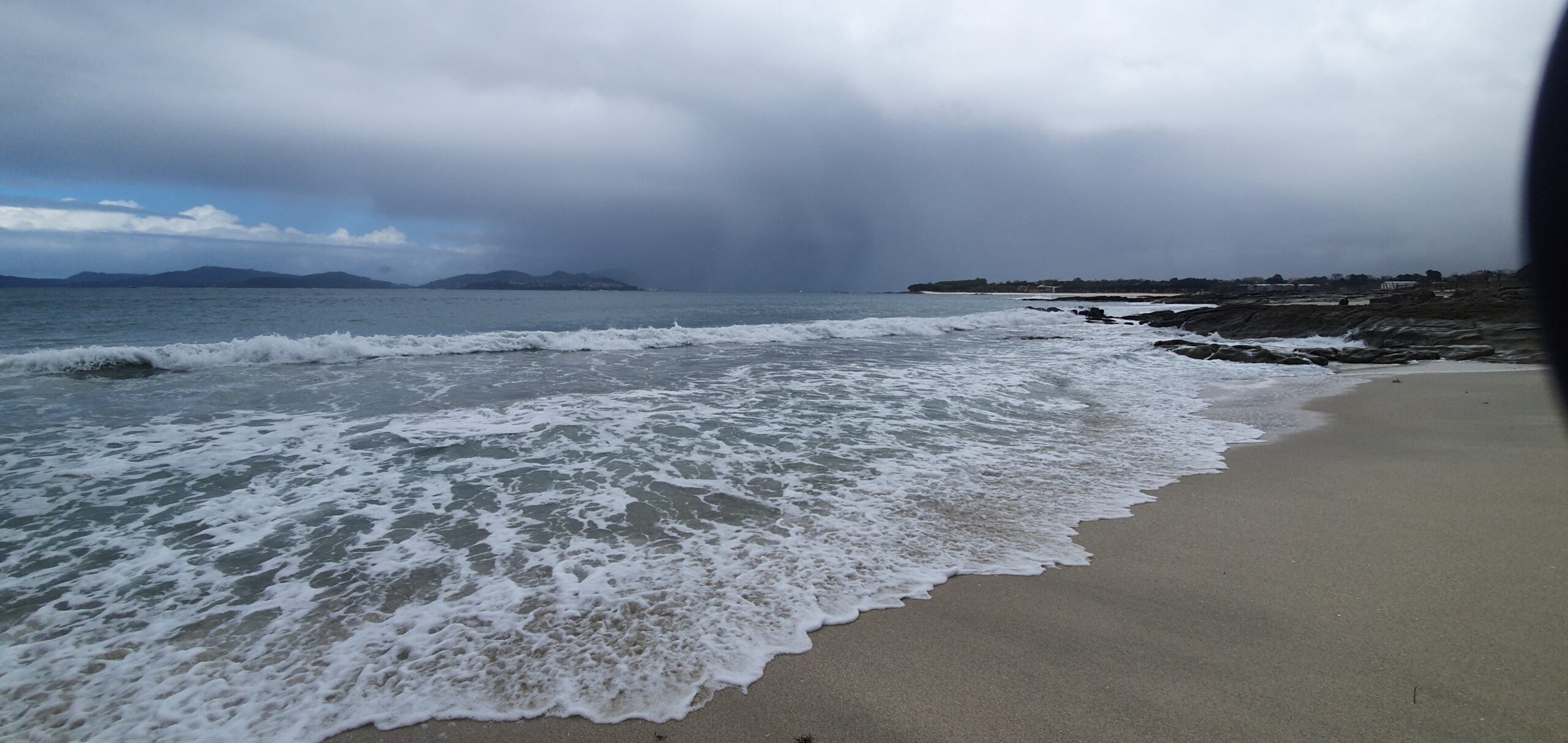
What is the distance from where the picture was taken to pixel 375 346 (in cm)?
1938

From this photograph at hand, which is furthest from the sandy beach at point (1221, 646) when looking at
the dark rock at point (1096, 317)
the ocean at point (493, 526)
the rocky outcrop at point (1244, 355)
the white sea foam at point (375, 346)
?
the dark rock at point (1096, 317)

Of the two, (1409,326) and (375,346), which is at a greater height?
(1409,326)

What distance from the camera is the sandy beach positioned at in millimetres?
2723

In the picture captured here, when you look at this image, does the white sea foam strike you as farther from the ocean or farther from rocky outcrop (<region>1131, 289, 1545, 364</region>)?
rocky outcrop (<region>1131, 289, 1545, 364</region>)

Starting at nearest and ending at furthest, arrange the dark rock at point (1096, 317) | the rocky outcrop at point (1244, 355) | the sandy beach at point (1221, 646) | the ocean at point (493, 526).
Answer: the sandy beach at point (1221, 646) → the ocean at point (493, 526) → the rocky outcrop at point (1244, 355) → the dark rock at point (1096, 317)

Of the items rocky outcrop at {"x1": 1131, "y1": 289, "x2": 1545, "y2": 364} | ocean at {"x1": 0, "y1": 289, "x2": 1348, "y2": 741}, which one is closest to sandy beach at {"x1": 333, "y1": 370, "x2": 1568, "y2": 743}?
ocean at {"x1": 0, "y1": 289, "x2": 1348, "y2": 741}

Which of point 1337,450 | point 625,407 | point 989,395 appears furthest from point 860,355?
point 1337,450

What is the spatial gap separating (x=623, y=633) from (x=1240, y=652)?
3.12 meters

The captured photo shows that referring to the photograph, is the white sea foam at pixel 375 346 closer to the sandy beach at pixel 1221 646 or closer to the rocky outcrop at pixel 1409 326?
the rocky outcrop at pixel 1409 326

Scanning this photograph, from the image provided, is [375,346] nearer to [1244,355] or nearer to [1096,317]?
[1244,355]

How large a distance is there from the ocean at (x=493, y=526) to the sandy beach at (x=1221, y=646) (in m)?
0.26

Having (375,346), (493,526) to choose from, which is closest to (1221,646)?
(493,526)

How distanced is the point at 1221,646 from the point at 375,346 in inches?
850

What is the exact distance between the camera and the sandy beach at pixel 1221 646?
272 centimetres
